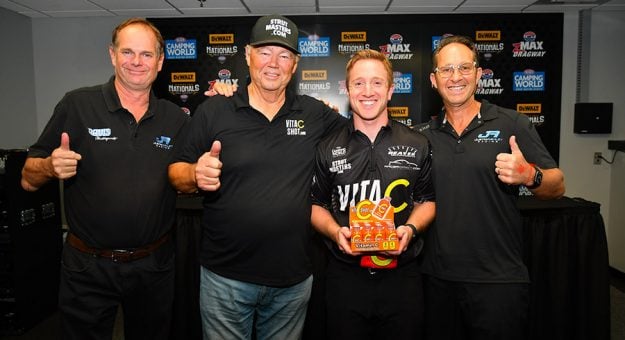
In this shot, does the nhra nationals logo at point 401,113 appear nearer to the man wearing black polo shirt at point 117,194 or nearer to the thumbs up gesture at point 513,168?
the thumbs up gesture at point 513,168

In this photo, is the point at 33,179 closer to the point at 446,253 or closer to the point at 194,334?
the point at 194,334

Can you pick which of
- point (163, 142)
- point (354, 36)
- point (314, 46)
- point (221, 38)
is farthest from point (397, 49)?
point (163, 142)

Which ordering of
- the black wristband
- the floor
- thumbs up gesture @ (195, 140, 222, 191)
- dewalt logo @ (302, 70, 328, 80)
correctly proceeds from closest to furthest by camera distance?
thumbs up gesture @ (195, 140, 222, 191), the black wristband, the floor, dewalt logo @ (302, 70, 328, 80)

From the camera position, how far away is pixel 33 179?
69.4 inches

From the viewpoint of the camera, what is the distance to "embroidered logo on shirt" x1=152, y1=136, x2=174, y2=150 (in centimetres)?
175

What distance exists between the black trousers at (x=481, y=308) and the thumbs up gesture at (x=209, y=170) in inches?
39.8

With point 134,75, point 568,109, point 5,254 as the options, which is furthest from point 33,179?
point 568,109

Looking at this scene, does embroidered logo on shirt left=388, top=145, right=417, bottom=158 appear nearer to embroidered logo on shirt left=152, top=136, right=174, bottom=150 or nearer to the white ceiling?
embroidered logo on shirt left=152, top=136, right=174, bottom=150

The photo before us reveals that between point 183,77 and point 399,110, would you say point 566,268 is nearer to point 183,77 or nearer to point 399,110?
point 399,110

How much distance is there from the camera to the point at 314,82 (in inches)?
197

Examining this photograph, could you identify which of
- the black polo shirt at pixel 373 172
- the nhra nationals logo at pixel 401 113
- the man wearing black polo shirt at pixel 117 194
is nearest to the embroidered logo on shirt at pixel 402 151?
the black polo shirt at pixel 373 172

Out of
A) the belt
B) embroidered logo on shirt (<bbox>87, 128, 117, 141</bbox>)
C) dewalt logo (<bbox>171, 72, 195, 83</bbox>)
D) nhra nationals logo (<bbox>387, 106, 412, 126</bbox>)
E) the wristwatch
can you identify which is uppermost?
dewalt logo (<bbox>171, 72, 195, 83</bbox>)

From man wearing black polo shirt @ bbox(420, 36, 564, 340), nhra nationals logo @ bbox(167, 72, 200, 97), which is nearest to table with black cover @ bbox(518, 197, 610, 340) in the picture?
man wearing black polo shirt @ bbox(420, 36, 564, 340)

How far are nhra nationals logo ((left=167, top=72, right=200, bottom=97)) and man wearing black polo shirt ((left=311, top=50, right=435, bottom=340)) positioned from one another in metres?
3.80
